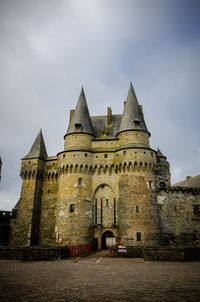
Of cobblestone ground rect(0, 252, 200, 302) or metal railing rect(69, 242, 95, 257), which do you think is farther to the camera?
metal railing rect(69, 242, 95, 257)

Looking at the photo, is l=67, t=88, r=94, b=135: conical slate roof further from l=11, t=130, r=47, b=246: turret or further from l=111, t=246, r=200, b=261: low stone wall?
l=111, t=246, r=200, b=261: low stone wall

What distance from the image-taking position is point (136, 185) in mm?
30062

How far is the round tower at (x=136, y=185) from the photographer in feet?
92.6

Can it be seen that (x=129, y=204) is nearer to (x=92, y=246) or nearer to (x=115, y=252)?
(x=92, y=246)

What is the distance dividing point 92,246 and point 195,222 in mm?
15096

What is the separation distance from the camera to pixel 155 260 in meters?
18.5

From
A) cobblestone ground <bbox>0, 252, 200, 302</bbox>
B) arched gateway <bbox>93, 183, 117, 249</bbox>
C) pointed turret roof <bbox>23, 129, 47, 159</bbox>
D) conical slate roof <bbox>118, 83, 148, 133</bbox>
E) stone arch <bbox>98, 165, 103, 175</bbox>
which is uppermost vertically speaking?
conical slate roof <bbox>118, 83, 148, 133</bbox>

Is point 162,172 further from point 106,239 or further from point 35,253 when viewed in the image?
point 35,253

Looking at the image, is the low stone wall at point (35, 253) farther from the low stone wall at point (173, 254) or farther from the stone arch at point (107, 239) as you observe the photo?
the stone arch at point (107, 239)

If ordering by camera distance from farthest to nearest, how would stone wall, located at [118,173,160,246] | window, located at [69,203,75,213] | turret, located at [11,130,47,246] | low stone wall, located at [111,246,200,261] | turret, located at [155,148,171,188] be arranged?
turret, located at [155,148,171,188] → turret, located at [11,130,47,246] → window, located at [69,203,75,213] → stone wall, located at [118,173,160,246] → low stone wall, located at [111,246,200,261]

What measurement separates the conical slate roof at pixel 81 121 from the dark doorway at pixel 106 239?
47.1 ft

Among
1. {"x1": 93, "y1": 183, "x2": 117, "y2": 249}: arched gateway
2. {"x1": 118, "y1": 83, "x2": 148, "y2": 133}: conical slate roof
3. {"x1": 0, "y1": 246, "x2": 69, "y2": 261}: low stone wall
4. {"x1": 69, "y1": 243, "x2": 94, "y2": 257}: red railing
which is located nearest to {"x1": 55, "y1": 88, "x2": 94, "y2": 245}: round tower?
{"x1": 93, "y1": 183, "x2": 117, "y2": 249}: arched gateway

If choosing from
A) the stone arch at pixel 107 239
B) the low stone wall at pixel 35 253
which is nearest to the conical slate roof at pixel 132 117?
the stone arch at pixel 107 239

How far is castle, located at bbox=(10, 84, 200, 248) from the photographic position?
96.7 feet
